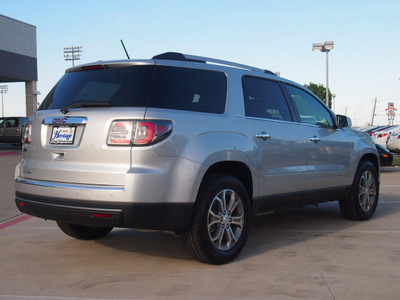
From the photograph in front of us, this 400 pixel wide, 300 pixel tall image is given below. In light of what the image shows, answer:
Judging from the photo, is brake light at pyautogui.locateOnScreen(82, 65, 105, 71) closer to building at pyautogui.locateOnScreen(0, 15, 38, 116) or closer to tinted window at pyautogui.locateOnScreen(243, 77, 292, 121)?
tinted window at pyautogui.locateOnScreen(243, 77, 292, 121)

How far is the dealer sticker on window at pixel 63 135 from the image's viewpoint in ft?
14.1

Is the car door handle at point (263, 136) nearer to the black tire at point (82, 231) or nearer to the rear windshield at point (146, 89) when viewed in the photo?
the rear windshield at point (146, 89)

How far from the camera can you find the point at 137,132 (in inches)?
158

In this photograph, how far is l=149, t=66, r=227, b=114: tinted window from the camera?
167 inches

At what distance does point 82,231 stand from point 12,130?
988 inches

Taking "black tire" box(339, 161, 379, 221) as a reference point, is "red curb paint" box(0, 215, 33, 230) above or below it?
below

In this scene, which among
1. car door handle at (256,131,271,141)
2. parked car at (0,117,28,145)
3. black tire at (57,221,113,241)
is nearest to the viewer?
car door handle at (256,131,271,141)

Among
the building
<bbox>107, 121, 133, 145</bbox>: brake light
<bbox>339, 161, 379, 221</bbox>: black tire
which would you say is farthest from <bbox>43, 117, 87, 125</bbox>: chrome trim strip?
the building

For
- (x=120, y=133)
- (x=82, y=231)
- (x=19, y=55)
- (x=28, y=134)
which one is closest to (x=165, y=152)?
(x=120, y=133)

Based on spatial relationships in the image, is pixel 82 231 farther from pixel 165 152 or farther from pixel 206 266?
pixel 165 152

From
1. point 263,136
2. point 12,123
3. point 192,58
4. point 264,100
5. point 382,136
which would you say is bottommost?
point 382,136

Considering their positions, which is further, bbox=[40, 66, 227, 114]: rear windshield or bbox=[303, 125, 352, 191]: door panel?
bbox=[303, 125, 352, 191]: door panel

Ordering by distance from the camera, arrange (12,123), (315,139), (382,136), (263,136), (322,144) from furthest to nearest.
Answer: (12,123) → (382,136) → (322,144) → (315,139) → (263,136)

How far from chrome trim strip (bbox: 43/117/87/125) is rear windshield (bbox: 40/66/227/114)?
7.3 inches
